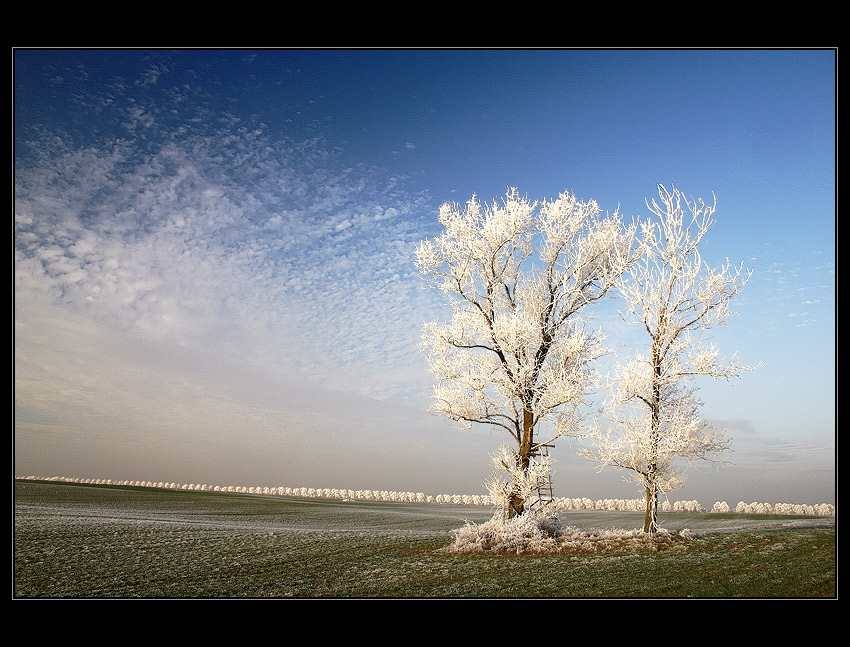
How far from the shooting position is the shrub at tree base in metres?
17.0

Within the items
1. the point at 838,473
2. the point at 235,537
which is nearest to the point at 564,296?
the point at 838,473

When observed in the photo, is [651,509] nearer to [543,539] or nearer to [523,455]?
[543,539]

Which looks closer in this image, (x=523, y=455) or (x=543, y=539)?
(x=543, y=539)

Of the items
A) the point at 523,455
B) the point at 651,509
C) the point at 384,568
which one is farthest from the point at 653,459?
the point at 384,568

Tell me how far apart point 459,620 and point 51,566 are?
448 inches

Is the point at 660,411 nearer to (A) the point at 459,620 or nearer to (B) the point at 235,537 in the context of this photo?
(A) the point at 459,620

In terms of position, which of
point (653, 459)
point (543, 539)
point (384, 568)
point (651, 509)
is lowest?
point (543, 539)

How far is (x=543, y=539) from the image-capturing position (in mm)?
17516

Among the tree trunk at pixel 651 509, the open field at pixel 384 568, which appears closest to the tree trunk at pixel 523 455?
the open field at pixel 384 568

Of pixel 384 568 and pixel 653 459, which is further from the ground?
pixel 653 459

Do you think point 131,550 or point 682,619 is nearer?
point 682,619

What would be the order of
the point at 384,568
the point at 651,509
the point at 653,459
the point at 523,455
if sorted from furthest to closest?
the point at 523,455
the point at 651,509
the point at 653,459
the point at 384,568

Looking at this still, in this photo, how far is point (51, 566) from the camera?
14656 mm

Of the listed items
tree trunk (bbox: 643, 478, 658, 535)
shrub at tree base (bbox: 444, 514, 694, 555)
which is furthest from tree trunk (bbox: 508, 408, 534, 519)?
tree trunk (bbox: 643, 478, 658, 535)
